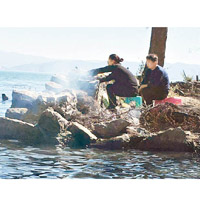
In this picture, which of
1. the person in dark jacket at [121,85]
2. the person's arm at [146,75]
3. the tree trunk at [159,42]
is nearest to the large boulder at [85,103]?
the person in dark jacket at [121,85]

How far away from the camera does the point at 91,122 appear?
7.85 meters

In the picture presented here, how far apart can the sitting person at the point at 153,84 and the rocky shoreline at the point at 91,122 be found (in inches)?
6.4

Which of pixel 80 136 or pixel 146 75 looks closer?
pixel 80 136

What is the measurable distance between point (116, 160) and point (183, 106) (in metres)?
1.56

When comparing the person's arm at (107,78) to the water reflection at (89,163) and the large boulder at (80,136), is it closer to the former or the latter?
the large boulder at (80,136)

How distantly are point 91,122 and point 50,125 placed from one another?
63 centimetres

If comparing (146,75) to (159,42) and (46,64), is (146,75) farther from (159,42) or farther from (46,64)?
(46,64)

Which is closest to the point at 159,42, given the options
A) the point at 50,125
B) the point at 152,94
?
the point at 152,94

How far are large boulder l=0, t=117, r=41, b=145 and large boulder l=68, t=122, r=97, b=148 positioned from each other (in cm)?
42

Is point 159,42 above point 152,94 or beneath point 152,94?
above

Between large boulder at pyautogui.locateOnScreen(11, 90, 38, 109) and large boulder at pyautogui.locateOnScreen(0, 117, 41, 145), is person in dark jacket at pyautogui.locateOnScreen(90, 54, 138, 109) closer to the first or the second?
large boulder at pyautogui.locateOnScreen(11, 90, 38, 109)

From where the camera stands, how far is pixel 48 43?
727 centimetres
